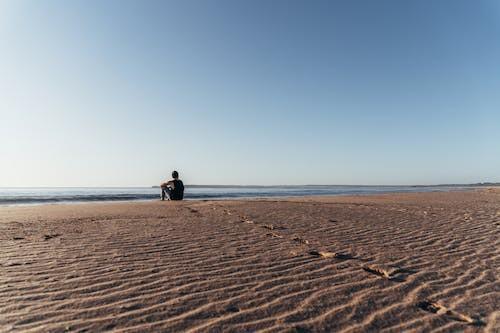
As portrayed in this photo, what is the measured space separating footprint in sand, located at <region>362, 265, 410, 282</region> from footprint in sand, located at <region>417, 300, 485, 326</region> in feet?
2.34

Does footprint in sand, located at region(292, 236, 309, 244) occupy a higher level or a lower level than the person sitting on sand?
lower

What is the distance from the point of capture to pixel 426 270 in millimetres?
5297

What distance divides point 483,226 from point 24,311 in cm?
1037

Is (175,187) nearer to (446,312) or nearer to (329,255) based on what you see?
(329,255)

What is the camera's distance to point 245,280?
461cm


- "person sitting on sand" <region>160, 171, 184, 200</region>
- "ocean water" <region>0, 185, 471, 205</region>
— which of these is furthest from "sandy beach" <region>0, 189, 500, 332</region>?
"ocean water" <region>0, 185, 471, 205</region>

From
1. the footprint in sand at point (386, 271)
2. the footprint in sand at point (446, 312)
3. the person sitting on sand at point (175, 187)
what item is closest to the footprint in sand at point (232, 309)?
the footprint in sand at point (446, 312)

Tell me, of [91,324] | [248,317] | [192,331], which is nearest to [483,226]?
[248,317]

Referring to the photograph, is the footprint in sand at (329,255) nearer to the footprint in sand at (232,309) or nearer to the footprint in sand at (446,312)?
the footprint in sand at (446,312)

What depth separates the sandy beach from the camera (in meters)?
3.54

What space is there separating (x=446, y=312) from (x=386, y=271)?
50.2 inches

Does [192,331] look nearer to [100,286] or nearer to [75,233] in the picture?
[100,286]

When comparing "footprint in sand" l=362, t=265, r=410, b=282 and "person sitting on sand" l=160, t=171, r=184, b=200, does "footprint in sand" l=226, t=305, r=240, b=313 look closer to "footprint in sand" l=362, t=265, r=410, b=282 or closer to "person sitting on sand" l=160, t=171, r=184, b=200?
"footprint in sand" l=362, t=265, r=410, b=282

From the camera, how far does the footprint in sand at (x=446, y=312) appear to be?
3697 mm
